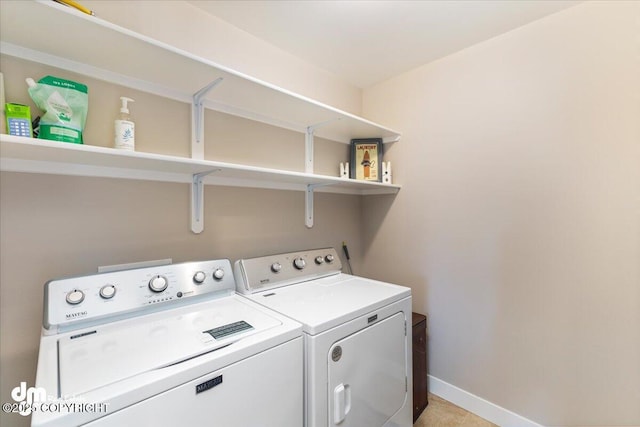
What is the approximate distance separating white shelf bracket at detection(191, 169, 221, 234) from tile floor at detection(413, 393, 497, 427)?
5.76 ft

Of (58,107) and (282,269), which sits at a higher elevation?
(58,107)

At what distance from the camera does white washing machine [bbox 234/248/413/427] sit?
1050 millimetres

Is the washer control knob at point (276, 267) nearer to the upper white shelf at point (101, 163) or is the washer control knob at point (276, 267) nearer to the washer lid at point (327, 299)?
the washer lid at point (327, 299)

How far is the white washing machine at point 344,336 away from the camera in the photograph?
3.44 ft

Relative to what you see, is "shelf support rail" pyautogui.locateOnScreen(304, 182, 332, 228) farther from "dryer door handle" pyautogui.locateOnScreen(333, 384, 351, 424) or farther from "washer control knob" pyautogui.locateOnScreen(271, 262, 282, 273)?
"dryer door handle" pyautogui.locateOnScreen(333, 384, 351, 424)

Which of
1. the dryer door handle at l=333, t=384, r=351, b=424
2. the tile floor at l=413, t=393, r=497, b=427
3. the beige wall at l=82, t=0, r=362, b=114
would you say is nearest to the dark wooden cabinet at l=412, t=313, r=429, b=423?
the tile floor at l=413, t=393, r=497, b=427

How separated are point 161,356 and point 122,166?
2.85ft

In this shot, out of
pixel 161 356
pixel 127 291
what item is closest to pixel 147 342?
pixel 161 356

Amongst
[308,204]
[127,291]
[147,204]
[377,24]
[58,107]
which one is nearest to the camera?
[58,107]

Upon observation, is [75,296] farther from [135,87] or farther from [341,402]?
[341,402]

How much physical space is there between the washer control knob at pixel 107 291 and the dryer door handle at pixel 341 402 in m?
0.93

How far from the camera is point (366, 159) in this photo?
88.4 inches

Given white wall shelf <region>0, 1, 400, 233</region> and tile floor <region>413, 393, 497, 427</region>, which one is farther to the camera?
tile floor <region>413, 393, 497, 427</region>

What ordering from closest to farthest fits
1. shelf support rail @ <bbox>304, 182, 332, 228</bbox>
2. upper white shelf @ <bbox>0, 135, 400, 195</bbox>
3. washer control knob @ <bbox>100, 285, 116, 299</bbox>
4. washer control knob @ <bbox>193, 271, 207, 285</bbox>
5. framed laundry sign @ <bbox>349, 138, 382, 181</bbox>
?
upper white shelf @ <bbox>0, 135, 400, 195</bbox>, washer control knob @ <bbox>100, 285, 116, 299</bbox>, washer control knob @ <bbox>193, 271, 207, 285</bbox>, shelf support rail @ <bbox>304, 182, 332, 228</bbox>, framed laundry sign @ <bbox>349, 138, 382, 181</bbox>
